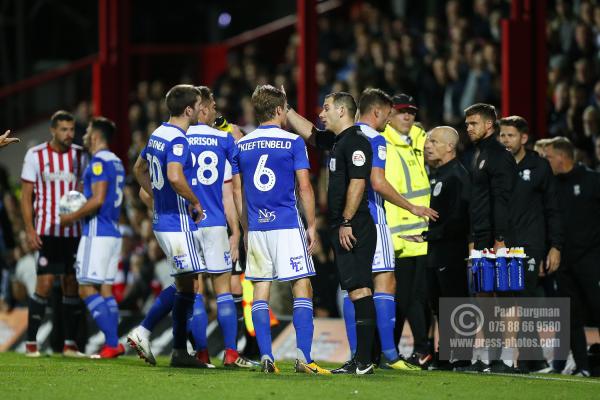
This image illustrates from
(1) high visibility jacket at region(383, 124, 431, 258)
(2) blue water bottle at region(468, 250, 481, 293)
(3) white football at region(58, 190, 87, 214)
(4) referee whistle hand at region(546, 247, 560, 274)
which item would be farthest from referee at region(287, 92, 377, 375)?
(3) white football at region(58, 190, 87, 214)

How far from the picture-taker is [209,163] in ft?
30.0

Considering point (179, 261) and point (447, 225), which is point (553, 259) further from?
point (179, 261)

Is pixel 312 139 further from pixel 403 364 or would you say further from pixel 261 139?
pixel 403 364

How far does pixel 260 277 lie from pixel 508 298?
2.10 meters

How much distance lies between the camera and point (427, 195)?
32.4 feet

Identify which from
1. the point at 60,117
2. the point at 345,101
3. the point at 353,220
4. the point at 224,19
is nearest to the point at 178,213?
the point at 353,220

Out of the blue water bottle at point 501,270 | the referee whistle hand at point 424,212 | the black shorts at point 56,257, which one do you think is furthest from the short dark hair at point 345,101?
the black shorts at point 56,257

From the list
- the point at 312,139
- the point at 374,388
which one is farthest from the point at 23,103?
the point at 374,388

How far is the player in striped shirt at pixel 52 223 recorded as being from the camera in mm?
10695

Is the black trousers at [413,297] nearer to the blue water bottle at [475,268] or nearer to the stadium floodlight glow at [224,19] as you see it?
the blue water bottle at [475,268]

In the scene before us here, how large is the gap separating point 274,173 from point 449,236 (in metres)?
1.83

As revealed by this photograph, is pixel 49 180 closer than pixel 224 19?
Yes

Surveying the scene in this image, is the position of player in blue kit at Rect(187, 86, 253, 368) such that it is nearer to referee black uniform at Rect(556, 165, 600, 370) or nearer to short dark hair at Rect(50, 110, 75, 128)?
short dark hair at Rect(50, 110, 75, 128)

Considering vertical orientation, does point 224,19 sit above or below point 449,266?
above
